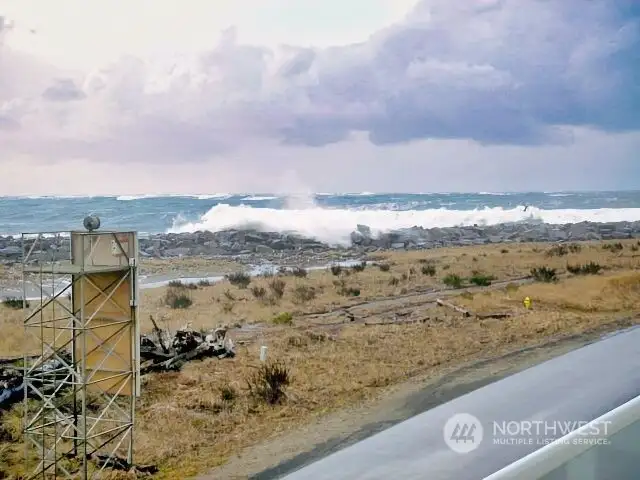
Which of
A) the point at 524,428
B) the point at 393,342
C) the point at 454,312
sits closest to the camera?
the point at 524,428

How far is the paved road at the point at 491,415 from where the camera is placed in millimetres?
1770

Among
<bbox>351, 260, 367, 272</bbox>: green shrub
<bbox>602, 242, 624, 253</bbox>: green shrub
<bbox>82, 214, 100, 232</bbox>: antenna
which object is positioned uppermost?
<bbox>82, 214, 100, 232</bbox>: antenna

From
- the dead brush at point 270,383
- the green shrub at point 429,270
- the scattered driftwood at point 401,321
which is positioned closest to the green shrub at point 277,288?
the scattered driftwood at point 401,321

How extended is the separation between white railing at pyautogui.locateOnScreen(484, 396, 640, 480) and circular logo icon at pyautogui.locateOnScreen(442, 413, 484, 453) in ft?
3.52

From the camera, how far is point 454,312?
9.11m

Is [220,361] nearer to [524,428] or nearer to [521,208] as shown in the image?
[524,428]

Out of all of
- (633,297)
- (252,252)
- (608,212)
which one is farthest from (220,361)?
(608,212)

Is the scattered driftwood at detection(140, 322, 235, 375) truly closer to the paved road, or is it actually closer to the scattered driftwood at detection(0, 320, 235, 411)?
the scattered driftwood at detection(0, 320, 235, 411)

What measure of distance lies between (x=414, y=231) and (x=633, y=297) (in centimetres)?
1261

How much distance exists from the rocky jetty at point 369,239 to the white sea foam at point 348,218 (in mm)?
572

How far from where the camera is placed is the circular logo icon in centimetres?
188

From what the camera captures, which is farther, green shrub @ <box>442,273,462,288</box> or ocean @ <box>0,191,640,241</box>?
ocean @ <box>0,191,640,241</box>

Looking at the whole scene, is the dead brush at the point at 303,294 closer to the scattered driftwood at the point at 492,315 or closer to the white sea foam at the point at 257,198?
the scattered driftwood at the point at 492,315

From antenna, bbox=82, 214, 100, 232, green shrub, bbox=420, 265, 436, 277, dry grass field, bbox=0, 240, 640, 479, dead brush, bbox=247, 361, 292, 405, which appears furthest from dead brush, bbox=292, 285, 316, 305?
antenna, bbox=82, 214, 100, 232
